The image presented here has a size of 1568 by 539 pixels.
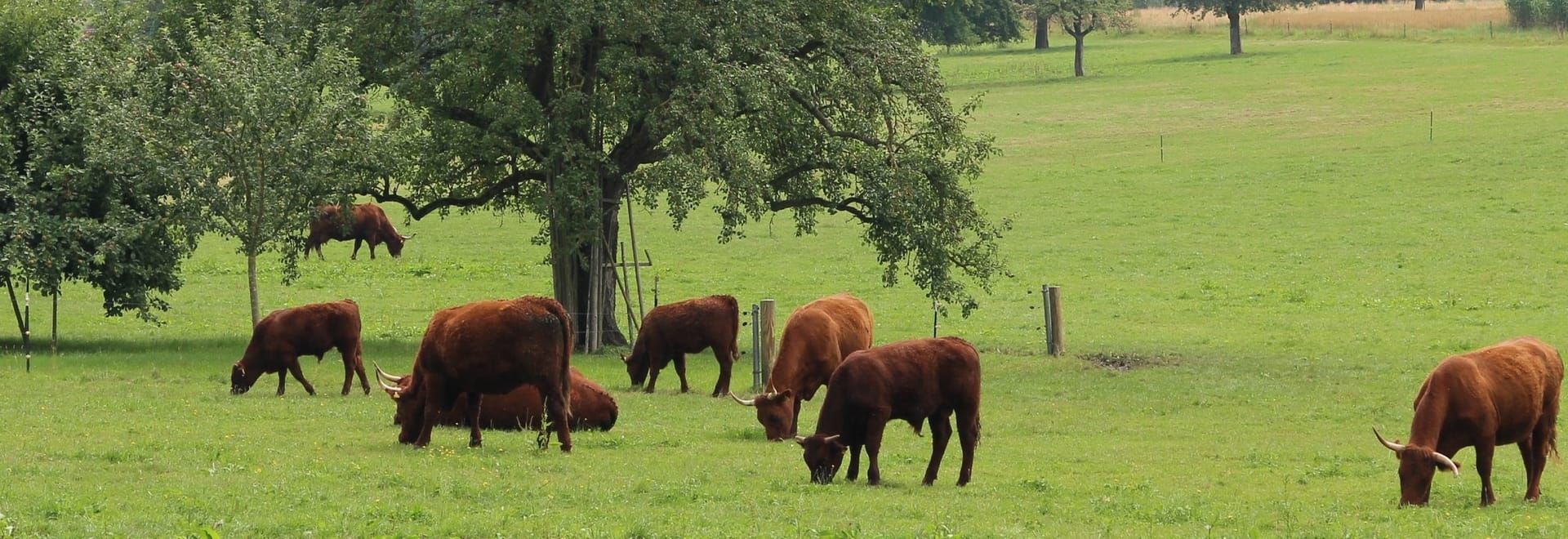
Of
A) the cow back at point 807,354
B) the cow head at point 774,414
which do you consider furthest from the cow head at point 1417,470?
the cow back at point 807,354

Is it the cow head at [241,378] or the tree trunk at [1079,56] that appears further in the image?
the tree trunk at [1079,56]

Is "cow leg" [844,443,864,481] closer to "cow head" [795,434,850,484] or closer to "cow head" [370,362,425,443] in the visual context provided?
"cow head" [795,434,850,484]

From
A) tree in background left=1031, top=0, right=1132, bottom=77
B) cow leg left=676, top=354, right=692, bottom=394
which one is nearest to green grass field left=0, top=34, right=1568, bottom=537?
cow leg left=676, top=354, right=692, bottom=394

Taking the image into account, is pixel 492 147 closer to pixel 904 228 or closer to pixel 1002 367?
pixel 904 228

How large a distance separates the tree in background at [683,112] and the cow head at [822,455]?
10.3m

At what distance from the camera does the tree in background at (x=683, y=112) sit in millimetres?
25375

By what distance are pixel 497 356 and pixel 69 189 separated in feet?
45.5

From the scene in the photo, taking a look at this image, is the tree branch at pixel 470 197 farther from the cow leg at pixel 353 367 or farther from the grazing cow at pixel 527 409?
the grazing cow at pixel 527 409

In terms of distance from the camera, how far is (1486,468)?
14.1m

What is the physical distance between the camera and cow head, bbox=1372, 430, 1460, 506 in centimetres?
1383

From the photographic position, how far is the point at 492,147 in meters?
26.4

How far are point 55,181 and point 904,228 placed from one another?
1308 centimetres

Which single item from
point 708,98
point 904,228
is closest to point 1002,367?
point 904,228

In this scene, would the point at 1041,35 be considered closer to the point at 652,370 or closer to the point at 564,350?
the point at 652,370
